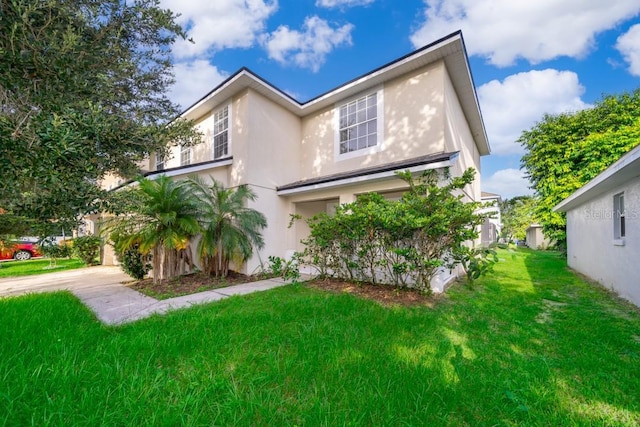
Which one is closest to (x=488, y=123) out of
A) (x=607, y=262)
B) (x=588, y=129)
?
(x=588, y=129)

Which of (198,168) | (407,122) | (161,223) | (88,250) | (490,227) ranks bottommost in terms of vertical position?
(88,250)

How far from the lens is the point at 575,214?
11.3 m

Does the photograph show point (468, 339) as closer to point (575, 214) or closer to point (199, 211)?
point (199, 211)

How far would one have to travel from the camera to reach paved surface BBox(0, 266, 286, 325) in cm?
520

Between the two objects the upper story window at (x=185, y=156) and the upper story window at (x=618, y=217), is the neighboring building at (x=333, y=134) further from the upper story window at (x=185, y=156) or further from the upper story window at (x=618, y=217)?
the upper story window at (x=618, y=217)

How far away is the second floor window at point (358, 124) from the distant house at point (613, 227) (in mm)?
6127

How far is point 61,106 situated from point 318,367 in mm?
4513

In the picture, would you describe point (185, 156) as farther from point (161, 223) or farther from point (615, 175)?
point (615, 175)

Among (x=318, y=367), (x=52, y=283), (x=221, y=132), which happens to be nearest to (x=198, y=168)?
(x=221, y=132)

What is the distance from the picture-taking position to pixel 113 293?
22.4 ft

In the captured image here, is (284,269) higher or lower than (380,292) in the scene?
higher

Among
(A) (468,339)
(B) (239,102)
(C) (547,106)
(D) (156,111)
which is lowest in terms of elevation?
(A) (468,339)

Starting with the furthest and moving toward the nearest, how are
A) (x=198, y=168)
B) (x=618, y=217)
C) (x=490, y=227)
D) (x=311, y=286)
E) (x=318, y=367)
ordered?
(x=490, y=227)
(x=198, y=168)
(x=311, y=286)
(x=618, y=217)
(x=318, y=367)

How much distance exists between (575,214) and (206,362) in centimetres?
1531
